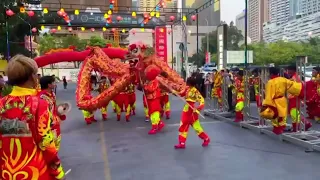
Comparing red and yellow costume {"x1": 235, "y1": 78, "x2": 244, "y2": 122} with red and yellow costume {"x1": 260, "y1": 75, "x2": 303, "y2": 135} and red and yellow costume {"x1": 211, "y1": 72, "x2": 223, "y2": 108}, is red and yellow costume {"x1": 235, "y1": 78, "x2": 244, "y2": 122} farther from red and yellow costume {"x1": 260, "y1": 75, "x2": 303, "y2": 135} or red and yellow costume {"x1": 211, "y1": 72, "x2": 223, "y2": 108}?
red and yellow costume {"x1": 260, "y1": 75, "x2": 303, "y2": 135}

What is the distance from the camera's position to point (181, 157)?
20.6ft

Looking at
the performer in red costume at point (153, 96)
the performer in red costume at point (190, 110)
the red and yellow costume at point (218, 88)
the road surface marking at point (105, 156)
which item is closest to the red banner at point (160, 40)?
the red and yellow costume at point (218, 88)

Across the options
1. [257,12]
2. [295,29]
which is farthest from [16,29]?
[295,29]

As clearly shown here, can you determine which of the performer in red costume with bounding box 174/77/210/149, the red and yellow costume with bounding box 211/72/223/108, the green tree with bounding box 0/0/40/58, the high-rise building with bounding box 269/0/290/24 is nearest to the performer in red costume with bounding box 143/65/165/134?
the performer in red costume with bounding box 174/77/210/149

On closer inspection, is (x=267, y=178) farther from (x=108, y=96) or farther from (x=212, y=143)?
(x=108, y=96)

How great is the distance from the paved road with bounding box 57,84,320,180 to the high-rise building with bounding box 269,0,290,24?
824 inches

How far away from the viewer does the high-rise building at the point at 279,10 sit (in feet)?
90.9

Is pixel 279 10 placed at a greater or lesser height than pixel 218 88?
greater

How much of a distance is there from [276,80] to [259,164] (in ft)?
6.59

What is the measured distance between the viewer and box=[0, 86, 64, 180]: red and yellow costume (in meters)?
2.51

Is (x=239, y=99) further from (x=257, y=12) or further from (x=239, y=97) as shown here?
(x=257, y=12)

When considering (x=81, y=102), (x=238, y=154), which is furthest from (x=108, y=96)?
(x=238, y=154)

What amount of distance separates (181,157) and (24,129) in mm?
4085

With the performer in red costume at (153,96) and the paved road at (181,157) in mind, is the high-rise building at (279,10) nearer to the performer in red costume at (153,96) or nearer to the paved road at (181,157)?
the performer in red costume at (153,96)
